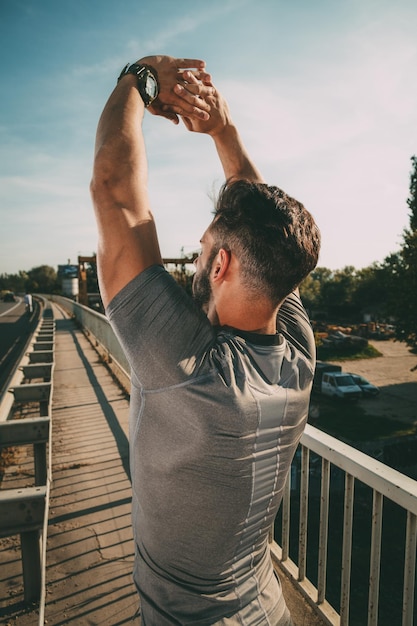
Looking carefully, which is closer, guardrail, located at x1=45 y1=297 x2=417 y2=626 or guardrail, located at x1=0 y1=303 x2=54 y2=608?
guardrail, located at x1=45 y1=297 x2=417 y2=626

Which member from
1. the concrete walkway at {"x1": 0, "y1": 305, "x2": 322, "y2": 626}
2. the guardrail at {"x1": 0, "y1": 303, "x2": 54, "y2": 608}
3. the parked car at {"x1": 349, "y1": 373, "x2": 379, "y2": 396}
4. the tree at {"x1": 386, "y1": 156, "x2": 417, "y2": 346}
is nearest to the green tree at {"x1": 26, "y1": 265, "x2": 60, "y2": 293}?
the parked car at {"x1": 349, "y1": 373, "x2": 379, "y2": 396}

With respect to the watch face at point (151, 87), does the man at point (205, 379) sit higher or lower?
lower

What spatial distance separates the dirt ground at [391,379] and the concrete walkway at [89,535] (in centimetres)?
2414

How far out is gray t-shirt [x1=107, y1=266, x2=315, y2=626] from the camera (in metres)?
0.91

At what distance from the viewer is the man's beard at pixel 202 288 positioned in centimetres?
119

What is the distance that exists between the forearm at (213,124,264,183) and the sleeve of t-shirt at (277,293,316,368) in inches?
22.9

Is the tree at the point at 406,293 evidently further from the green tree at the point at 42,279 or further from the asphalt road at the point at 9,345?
the green tree at the point at 42,279

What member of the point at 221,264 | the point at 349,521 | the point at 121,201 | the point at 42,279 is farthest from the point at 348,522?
the point at 42,279

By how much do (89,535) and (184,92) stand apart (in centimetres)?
329

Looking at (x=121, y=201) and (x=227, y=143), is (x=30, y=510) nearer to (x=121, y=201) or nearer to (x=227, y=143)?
(x=121, y=201)

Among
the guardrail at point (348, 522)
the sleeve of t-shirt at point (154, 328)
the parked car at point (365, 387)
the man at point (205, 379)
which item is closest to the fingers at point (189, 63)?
the man at point (205, 379)

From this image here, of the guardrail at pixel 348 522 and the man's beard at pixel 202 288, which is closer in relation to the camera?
the man's beard at pixel 202 288

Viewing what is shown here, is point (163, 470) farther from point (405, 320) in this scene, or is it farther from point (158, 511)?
point (405, 320)

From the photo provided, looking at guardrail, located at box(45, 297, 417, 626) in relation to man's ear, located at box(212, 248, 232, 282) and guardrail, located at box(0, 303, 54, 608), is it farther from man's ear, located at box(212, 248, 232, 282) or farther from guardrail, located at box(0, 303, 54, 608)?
guardrail, located at box(0, 303, 54, 608)
